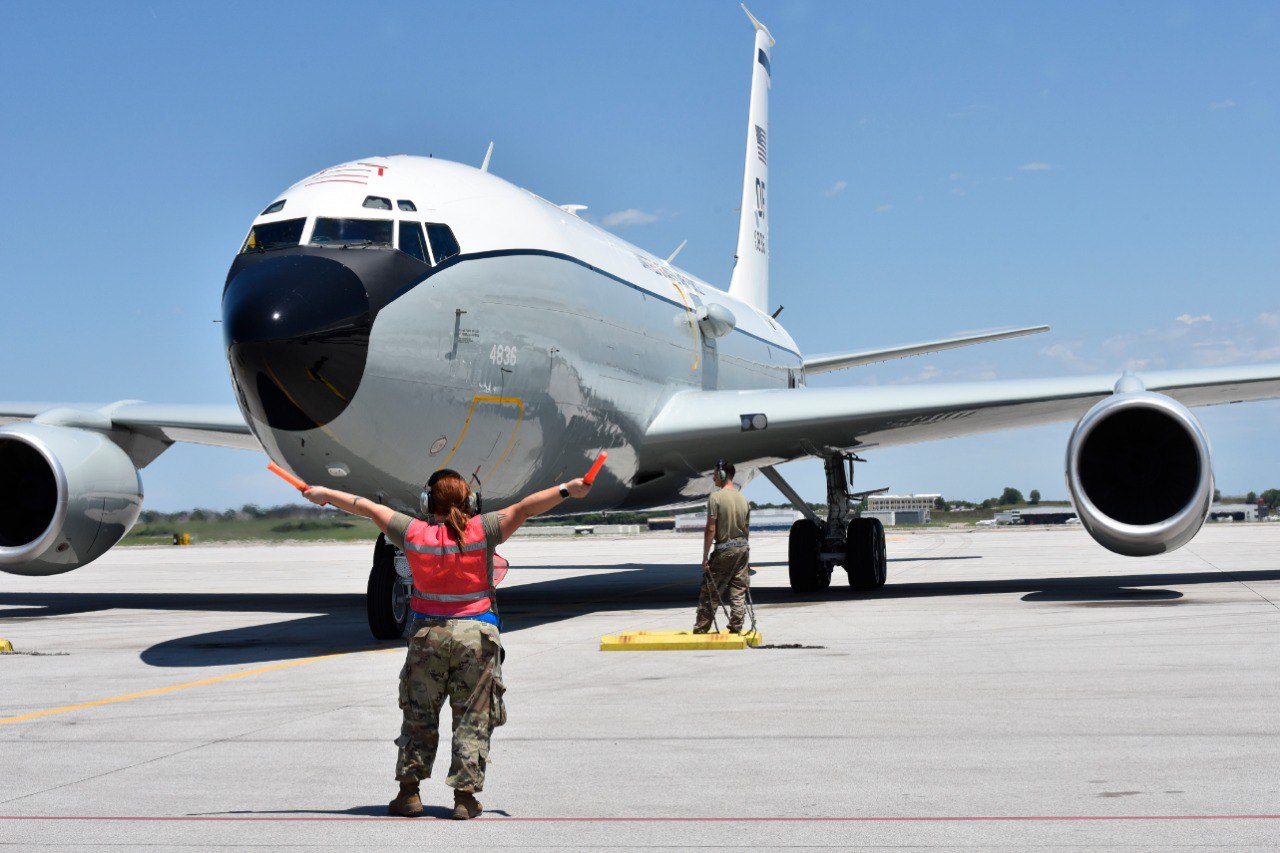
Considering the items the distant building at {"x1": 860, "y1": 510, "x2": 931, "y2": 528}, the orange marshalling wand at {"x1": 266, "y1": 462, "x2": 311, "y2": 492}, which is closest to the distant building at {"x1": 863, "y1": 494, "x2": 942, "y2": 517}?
the distant building at {"x1": 860, "y1": 510, "x2": 931, "y2": 528}

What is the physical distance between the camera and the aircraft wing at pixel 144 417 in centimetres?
1664

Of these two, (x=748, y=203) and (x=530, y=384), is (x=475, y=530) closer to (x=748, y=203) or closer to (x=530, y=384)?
(x=530, y=384)

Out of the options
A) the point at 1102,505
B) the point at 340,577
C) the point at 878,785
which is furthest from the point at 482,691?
the point at 340,577

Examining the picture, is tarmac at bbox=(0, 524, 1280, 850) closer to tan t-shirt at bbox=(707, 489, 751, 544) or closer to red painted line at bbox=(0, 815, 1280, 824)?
red painted line at bbox=(0, 815, 1280, 824)

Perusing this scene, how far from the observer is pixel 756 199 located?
29297 mm

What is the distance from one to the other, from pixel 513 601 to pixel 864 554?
4.55 metres

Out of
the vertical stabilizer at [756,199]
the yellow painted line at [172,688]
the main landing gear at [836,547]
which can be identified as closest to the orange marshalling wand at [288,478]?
the yellow painted line at [172,688]

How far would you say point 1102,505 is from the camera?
13617mm

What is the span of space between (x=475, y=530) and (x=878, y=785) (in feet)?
6.28

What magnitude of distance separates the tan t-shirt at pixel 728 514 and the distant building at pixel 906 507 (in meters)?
62.9

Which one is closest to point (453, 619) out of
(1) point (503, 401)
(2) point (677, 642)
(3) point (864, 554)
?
(2) point (677, 642)

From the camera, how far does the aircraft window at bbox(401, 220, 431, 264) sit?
11.1 meters

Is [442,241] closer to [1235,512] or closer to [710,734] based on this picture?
[710,734]

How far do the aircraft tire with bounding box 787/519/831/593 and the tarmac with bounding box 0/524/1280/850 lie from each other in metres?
3.03
